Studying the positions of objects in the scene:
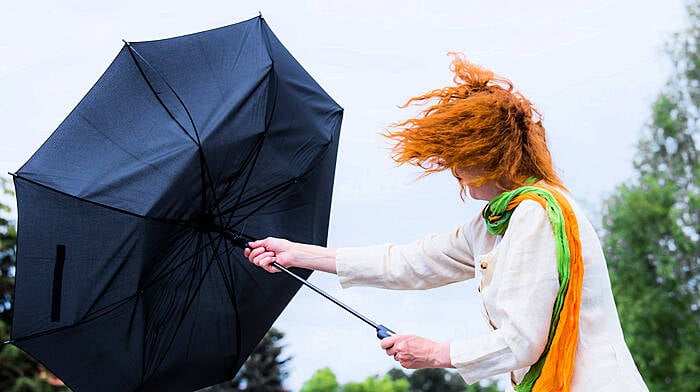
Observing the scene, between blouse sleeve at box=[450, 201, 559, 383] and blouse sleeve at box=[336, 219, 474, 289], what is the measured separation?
527 mm

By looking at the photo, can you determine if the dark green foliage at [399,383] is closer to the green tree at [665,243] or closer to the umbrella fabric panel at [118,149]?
the green tree at [665,243]

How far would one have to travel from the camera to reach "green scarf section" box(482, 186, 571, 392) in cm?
270

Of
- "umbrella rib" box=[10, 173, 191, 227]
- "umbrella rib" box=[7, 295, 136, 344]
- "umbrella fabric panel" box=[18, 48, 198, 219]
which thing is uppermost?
"umbrella fabric panel" box=[18, 48, 198, 219]

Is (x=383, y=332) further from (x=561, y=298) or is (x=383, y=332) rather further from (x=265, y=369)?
(x=265, y=369)

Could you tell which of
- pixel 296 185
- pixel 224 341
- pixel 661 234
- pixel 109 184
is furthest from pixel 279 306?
pixel 661 234

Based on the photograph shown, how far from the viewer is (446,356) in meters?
2.85

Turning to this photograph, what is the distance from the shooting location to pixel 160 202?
12.1ft

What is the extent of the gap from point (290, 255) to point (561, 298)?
1.29 meters

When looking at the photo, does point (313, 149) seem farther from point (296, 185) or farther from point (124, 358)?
point (124, 358)

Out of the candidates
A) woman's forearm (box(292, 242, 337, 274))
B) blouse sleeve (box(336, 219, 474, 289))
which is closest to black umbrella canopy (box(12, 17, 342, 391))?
woman's forearm (box(292, 242, 337, 274))

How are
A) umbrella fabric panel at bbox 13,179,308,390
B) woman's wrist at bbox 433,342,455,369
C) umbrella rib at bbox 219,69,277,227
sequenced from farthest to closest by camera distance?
umbrella rib at bbox 219,69,277,227, umbrella fabric panel at bbox 13,179,308,390, woman's wrist at bbox 433,342,455,369

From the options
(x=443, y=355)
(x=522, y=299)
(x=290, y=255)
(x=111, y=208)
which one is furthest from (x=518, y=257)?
(x=111, y=208)

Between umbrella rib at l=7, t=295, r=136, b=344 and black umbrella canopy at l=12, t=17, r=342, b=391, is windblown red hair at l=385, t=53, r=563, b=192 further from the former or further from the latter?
umbrella rib at l=7, t=295, r=136, b=344

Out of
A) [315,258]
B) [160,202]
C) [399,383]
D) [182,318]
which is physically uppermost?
[160,202]
